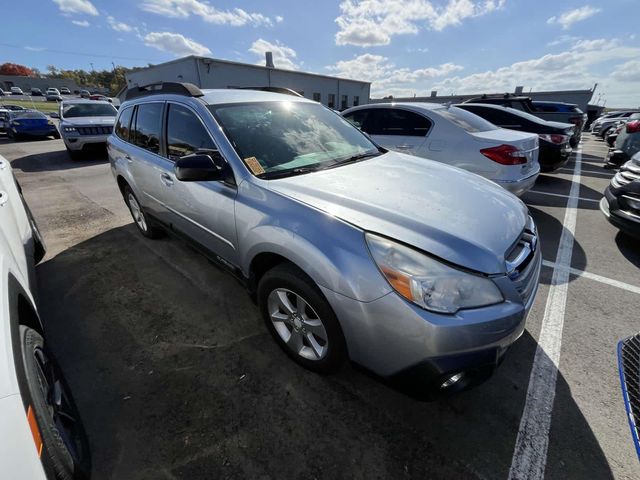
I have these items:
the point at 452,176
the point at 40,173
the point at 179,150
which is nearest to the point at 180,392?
the point at 179,150

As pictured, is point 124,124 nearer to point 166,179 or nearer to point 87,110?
point 166,179

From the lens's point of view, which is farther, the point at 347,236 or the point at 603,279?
the point at 603,279

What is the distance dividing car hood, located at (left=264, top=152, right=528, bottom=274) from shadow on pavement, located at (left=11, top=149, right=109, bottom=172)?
9962mm

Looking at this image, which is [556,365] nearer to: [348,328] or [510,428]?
[510,428]

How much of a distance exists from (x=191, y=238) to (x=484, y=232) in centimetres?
246

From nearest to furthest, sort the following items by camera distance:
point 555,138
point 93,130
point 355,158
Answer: point 355,158, point 555,138, point 93,130

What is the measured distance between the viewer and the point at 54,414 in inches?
56.6

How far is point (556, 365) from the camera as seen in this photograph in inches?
85.4

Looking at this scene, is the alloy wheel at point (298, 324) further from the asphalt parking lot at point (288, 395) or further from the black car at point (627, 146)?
the black car at point (627, 146)

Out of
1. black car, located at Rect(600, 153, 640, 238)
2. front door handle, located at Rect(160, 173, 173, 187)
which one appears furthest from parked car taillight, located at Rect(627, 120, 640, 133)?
front door handle, located at Rect(160, 173, 173, 187)

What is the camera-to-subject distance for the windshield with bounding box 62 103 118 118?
1008 cm

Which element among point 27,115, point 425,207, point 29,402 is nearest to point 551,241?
point 425,207

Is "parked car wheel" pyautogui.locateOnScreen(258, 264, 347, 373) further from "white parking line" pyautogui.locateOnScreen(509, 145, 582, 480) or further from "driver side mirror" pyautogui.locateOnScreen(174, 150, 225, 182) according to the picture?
"white parking line" pyautogui.locateOnScreen(509, 145, 582, 480)

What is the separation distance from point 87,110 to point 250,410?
41.1 ft
